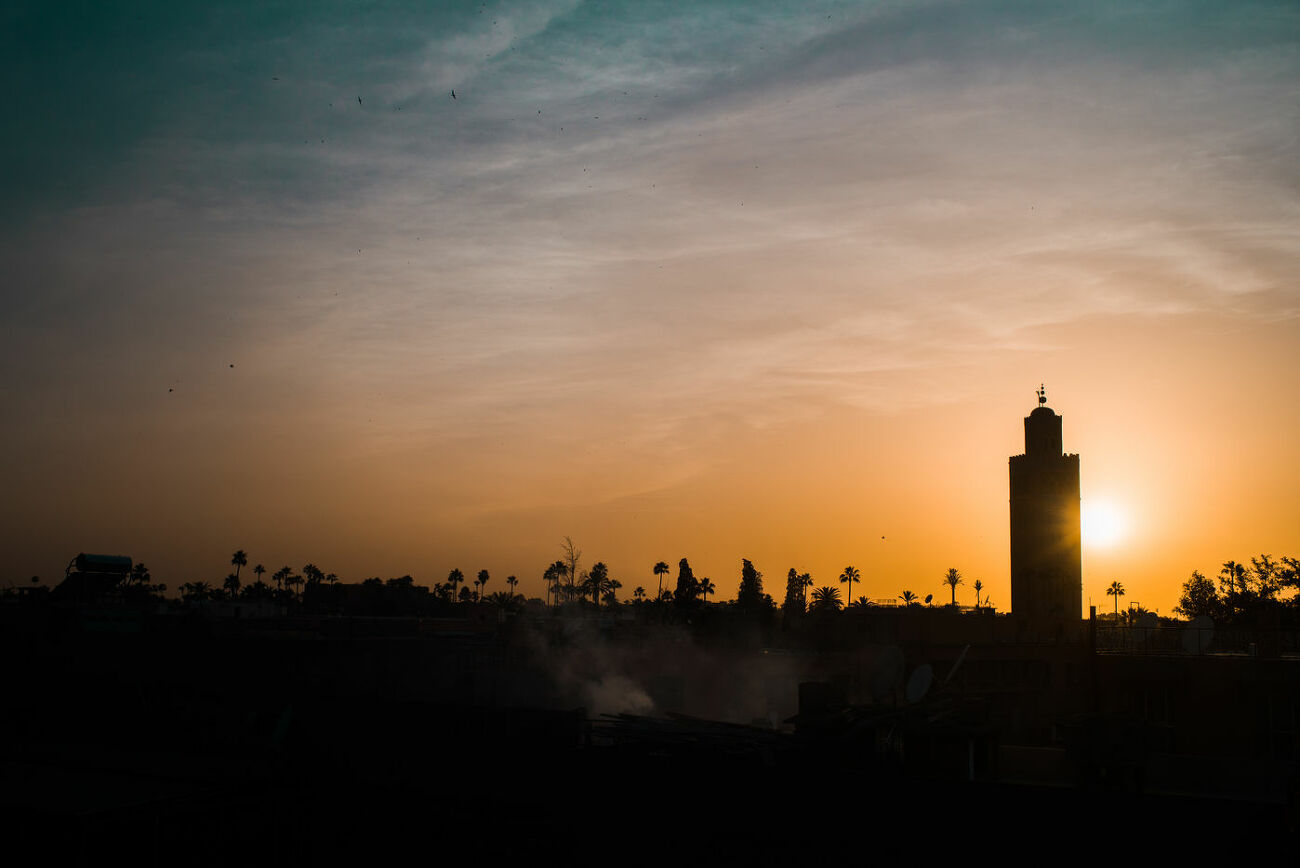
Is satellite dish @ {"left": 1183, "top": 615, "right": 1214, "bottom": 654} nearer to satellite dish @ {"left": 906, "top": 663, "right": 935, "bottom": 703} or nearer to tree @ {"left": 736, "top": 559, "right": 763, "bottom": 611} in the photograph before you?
satellite dish @ {"left": 906, "top": 663, "right": 935, "bottom": 703}

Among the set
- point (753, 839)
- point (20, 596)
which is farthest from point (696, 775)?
point (20, 596)

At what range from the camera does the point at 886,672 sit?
3070 centimetres

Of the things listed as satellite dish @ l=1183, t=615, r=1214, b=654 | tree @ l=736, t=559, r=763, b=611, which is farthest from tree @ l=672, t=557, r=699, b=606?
satellite dish @ l=1183, t=615, r=1214, b=654

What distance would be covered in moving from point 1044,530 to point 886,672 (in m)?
33.3

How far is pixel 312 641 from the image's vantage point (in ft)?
153

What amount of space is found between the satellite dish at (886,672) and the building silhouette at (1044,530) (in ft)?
98.4

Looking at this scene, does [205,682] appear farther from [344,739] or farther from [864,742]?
[864,742]

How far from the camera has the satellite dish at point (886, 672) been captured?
30.4 metres

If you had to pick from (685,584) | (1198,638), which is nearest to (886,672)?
(1198,638)

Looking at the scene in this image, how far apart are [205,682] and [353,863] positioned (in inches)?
704

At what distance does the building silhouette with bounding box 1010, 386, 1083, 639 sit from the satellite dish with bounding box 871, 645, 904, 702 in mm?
30003

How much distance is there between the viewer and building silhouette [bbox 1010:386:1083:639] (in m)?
59.0

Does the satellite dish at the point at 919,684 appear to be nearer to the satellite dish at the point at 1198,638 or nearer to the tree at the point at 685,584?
the satellite dish at the point at 1198,638

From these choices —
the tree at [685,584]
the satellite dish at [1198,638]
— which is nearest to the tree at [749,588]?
the tree at [685,584]
